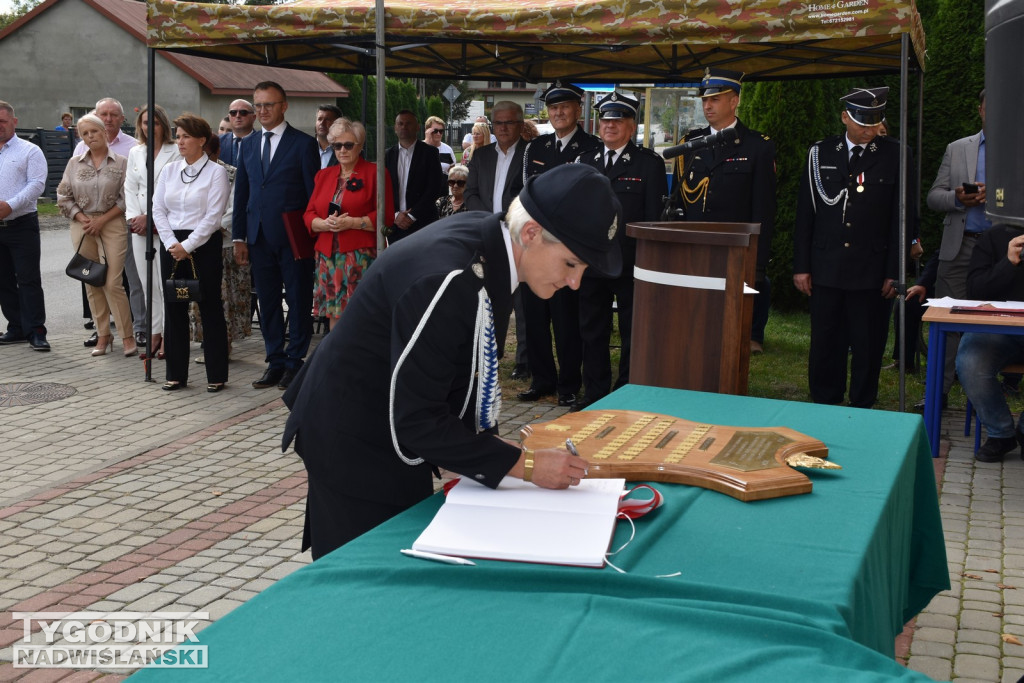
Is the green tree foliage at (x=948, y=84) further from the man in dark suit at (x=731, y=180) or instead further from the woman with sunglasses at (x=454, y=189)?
the woman with sunglasses at (x=454, y=189)

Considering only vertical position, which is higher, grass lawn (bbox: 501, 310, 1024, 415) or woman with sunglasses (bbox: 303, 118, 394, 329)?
woman with sunglasses (bbox: 303, 118, 394, 329)

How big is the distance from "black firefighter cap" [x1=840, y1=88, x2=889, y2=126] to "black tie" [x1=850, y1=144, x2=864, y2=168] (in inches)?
7.5

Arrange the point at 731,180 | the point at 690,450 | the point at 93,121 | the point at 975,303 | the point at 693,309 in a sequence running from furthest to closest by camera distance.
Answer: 1. the point at 93,121
2. the point at 731,180
3. the point at 975,303
4. the point at 693,309
5. the point at 690,450

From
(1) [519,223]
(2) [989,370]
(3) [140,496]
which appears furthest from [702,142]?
(3) [140,496]

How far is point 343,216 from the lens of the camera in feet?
24.8

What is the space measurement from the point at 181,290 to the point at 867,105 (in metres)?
4.76

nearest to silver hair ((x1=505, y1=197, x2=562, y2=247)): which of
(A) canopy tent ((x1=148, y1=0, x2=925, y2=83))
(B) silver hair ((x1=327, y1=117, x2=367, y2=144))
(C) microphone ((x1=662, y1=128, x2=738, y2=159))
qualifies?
(C) microphone ((x1=662, y1=128, x2=738, y2=159))

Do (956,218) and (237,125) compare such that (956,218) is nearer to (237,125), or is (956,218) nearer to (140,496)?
(140,496)

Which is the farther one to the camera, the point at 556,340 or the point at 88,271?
the point at 88,271

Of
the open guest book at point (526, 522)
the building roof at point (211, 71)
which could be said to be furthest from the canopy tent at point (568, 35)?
the building roof at point (211, 71)

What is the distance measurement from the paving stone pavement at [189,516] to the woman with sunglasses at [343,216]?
0.96 meters

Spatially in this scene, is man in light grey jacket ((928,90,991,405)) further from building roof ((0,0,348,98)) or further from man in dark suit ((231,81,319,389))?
building roof ((0,0,348,98))

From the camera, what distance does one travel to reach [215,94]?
33.3m

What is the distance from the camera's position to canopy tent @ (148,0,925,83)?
19.3 ft
